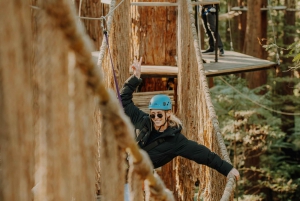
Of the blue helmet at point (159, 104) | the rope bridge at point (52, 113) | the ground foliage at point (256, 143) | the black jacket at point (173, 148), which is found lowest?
the ground foliage at point (256, 143)

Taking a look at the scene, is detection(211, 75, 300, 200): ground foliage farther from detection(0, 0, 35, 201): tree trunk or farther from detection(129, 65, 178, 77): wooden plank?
detection(0, 0, 35, 201): tree trunk

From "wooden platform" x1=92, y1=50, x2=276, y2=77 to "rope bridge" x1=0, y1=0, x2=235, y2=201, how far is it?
4.20 metres

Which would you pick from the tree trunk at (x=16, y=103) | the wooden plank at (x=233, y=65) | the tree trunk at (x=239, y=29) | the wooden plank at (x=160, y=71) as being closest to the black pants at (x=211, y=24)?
the wooden plank at (x=233, y=65)

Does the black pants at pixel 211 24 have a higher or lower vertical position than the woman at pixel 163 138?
higher

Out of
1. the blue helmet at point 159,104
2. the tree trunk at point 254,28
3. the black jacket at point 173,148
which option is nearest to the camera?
the black jacket at point 173,148

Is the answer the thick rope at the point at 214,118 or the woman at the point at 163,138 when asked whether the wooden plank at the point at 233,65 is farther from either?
the woman at the point at 163,138

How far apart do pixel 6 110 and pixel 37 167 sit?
17 centimetres

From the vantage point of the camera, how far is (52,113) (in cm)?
114

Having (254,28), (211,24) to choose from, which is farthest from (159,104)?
(254,28)

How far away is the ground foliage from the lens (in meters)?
10.6

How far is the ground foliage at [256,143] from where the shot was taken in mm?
10648

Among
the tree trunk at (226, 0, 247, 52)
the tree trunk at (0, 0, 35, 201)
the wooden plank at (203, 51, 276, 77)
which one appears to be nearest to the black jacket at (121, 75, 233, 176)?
the wooden plank at (203, 51, 276, 77)

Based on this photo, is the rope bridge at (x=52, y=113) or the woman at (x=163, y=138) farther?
the woman at (x=163, y=138)

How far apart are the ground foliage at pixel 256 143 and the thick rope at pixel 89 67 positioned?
8806 mm
